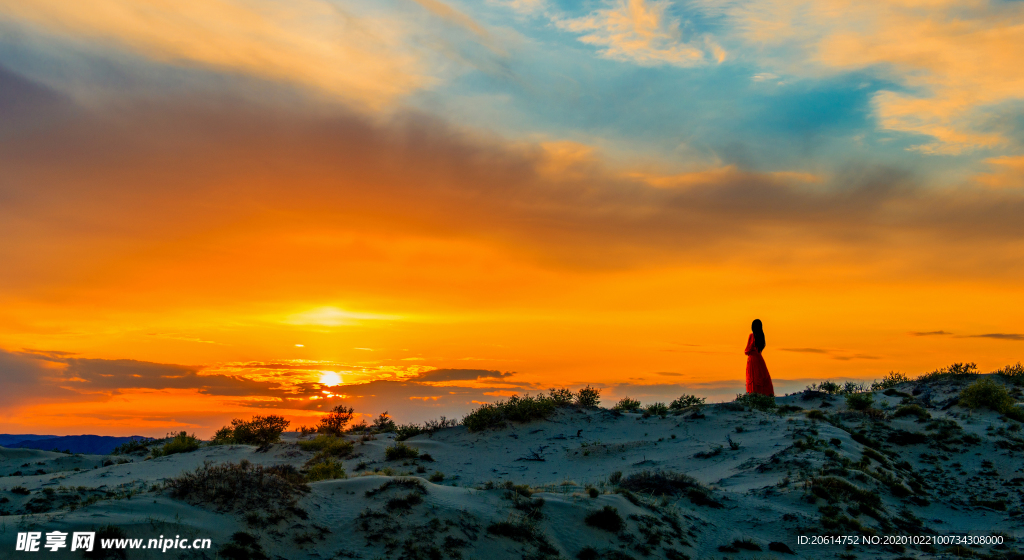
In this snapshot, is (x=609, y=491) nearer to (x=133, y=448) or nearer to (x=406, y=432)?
(x=406, y=432)

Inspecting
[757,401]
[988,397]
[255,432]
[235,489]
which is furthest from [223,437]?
[988,397]

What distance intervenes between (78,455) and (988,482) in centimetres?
3572

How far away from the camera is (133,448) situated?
88.7ft

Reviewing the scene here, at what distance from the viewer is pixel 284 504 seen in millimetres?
11359

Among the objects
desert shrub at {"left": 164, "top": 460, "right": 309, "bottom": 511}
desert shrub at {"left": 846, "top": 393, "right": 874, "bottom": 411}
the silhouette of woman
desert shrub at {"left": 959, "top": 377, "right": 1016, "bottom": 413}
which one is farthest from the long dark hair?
desert shrub at {"left": 164, "top": 460, "right": 309, "bottom": 511}

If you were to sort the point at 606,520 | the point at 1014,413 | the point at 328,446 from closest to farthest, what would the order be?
the point at 606,520 → the point at 328,446 → the point at 1014,413

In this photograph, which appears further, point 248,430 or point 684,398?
point 684,398

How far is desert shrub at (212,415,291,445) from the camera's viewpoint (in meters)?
26.4

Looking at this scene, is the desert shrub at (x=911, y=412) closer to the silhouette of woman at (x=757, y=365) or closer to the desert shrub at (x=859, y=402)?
the desert shrub at (x=859, y=402)

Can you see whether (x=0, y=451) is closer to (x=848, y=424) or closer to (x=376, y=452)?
(x=376, y=452)

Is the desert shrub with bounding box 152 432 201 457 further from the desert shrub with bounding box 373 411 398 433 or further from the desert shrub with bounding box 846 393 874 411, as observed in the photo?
the desert shrub with bounding box 846 393 874 411

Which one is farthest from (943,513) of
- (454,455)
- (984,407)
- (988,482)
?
(454,455)

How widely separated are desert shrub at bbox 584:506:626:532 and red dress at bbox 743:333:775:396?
685 inches

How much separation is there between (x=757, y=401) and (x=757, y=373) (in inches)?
66.0
